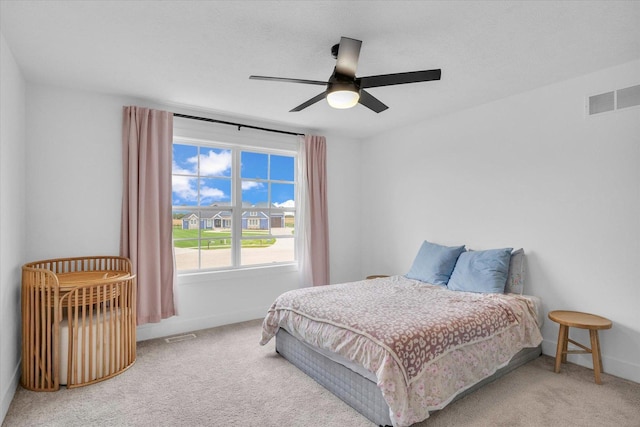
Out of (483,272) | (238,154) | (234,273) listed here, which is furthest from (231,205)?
(483,272)

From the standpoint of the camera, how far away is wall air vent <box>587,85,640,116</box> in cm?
268

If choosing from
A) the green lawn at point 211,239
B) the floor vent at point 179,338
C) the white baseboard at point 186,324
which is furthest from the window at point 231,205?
the floor vent at point 179,338

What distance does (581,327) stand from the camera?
2.60 metres

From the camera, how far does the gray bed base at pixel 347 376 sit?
2.13m

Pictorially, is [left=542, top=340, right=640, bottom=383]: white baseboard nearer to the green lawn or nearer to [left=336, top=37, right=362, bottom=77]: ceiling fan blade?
[left=336, top=37, right=362, bottom=77]: ceiling fan blade

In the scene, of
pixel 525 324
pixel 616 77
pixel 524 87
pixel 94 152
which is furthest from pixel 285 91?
pixel 525 324

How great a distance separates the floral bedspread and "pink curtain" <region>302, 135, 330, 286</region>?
1336 millimetres

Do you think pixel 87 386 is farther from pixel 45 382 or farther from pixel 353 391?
pixel 353 391

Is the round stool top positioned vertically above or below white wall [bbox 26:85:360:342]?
below

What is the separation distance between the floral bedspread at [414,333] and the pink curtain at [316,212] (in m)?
1.34

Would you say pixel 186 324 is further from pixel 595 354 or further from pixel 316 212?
pixel 595 354

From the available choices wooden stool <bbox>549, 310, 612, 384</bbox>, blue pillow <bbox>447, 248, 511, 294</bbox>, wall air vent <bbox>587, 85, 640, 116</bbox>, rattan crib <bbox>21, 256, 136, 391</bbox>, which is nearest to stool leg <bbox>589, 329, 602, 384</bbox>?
wooden stool <bbox>549, 310, 612, 384</bbox>

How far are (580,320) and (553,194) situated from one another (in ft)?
3.69

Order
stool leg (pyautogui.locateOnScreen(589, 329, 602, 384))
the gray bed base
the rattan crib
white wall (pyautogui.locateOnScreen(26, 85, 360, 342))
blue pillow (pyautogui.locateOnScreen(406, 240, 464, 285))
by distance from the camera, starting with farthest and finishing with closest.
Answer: blue pillow (pyautogui.locateOnScreen(406, 240, 464, 285)) < white wall (pyautogui.locateOnScreen(26, 85, 360, 342)) < stool leg (pyautogui.locateOnScreen(589, 329, 602, 384)) < the rattan crib < the gray bed base
